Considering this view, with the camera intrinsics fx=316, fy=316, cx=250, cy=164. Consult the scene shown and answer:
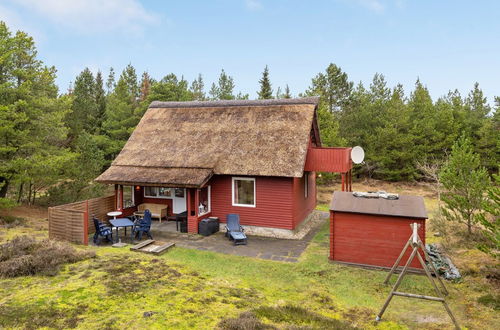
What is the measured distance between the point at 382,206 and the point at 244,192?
22.6 feet

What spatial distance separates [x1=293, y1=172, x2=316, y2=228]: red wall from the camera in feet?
50.5

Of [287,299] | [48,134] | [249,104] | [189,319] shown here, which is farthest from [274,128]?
[48,134]

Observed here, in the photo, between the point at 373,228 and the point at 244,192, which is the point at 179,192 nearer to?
the point at 244,192

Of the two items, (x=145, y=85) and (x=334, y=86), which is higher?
(x=145, y=85)

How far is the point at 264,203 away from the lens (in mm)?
15391

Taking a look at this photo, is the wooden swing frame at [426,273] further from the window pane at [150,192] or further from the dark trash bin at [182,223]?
the window pane at [150,192]

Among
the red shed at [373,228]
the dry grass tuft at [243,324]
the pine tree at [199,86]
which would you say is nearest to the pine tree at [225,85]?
the pine tree at [199,86]

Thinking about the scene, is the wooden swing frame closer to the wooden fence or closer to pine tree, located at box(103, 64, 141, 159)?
the wooden fence

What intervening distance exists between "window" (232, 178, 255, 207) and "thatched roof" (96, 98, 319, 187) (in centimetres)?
91

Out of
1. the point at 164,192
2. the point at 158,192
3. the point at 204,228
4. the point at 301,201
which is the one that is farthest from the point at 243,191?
the point at 158,192

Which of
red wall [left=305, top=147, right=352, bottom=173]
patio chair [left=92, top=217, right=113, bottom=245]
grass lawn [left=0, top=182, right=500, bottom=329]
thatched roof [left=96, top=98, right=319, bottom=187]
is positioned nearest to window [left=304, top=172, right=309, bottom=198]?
red wall [left=305, top=147, right=352, bottom=173]

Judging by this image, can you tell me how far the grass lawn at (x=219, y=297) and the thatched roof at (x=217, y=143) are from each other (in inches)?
195

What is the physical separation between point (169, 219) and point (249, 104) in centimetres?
802

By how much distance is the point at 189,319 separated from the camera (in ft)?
22.7
